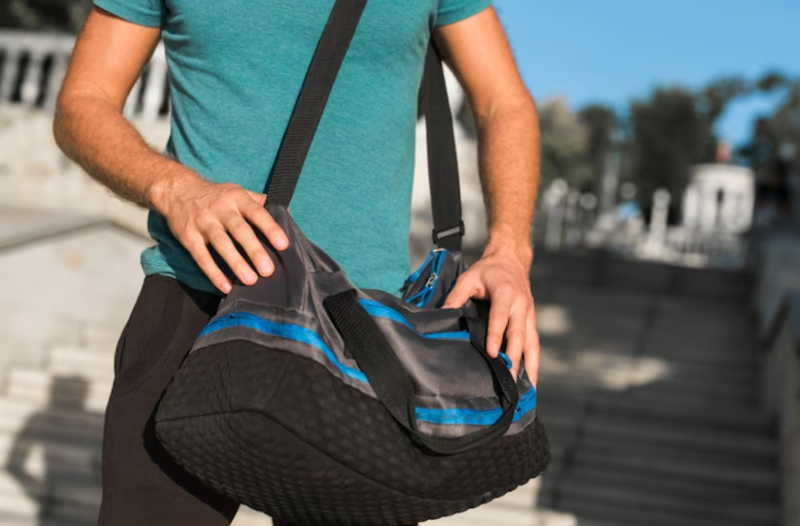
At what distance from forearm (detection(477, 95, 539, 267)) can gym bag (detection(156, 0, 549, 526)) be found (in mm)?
256

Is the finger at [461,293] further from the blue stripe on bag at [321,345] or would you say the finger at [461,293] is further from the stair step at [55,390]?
the stair step at [55,390]

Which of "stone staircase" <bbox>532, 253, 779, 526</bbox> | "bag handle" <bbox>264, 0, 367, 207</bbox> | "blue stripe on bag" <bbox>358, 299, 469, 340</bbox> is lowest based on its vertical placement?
"stone staircase" <bbox>532, 253, 779, 526</bbox>

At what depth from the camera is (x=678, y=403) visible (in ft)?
24.8

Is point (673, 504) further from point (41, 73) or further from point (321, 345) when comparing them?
→ point (41, 73)

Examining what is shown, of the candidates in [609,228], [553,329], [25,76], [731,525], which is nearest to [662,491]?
[731,525]

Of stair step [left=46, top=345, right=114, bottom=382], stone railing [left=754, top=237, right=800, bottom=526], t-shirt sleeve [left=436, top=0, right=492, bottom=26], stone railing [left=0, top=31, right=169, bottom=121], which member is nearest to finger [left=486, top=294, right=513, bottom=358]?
t-shirt sleeve [left=436, top=0, right=492, bottom=26]

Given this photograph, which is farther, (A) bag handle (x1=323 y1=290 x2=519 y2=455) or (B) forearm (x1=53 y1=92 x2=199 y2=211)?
(B) forearm (x1=53 y1=92 x2=199 y2=211)

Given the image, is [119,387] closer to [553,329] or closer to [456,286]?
[456,286]

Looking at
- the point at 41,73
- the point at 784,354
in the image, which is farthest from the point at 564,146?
the point at 784,354

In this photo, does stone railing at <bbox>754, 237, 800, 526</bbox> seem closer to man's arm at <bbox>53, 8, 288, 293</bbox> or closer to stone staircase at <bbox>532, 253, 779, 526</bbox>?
stone staircase at <bbox>532, 253, 779, 526</bbox>

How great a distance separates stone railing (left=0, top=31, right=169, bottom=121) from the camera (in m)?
11.9

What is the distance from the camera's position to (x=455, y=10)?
174cm

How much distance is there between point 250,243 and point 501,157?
599mm

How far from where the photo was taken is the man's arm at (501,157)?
148cm
